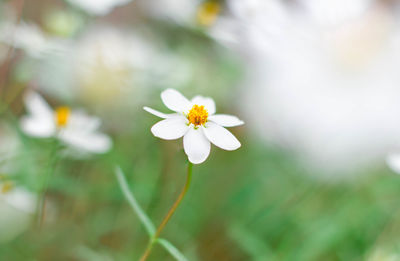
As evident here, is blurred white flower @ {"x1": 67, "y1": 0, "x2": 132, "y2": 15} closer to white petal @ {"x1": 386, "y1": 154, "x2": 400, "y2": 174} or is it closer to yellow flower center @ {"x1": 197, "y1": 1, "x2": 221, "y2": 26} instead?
yellow flower center @ {"x1": 197, "y1": 1, "x2": 221, "y2": 26}

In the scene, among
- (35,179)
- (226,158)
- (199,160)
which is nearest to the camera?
(199,160)

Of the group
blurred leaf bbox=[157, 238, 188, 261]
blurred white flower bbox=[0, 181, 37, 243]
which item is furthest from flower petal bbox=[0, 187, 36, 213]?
blurred leaf bbox=[157, 238, 188, 261]

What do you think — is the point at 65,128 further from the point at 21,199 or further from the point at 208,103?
the point at 208,103

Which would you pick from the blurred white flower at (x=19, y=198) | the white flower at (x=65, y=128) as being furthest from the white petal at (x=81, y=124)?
the blurred white flower at (x=19, y=198)

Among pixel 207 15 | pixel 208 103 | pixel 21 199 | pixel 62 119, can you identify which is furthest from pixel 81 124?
pixel 207 15

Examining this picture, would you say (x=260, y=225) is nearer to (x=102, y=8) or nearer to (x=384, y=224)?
(x=384, y=224)

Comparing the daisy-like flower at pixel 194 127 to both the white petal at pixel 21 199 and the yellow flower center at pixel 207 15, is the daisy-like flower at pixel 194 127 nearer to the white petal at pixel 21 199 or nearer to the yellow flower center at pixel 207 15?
the white petal at pixel 21 199

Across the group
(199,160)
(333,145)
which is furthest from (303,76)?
(199,160)
